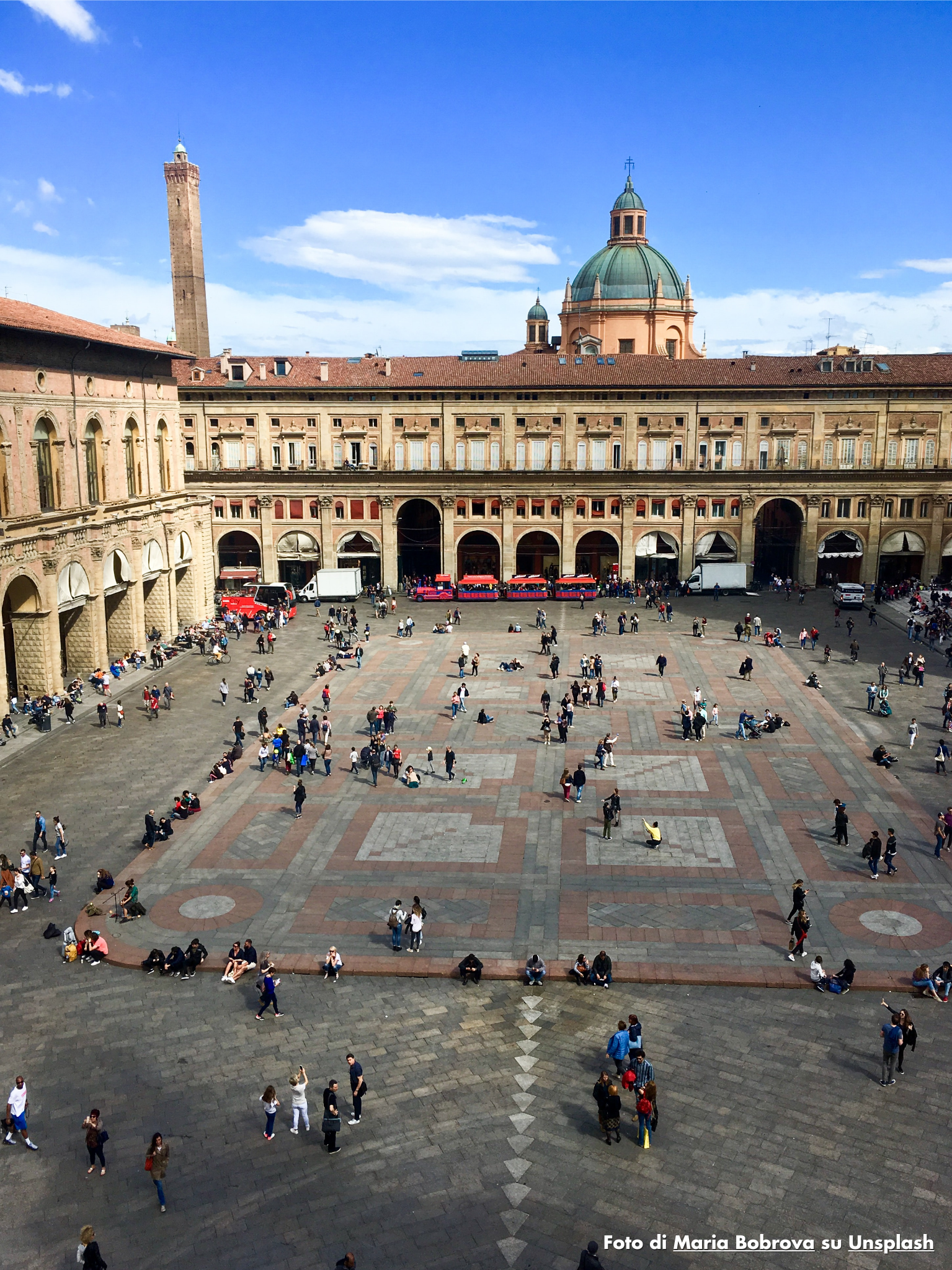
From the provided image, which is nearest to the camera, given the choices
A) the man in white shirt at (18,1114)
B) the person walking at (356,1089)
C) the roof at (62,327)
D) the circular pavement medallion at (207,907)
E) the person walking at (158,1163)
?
the person walking at (158,1163)

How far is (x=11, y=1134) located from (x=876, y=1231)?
1510 centimetres

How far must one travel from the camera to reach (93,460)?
53.8 meters

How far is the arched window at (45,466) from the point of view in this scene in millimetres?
47688

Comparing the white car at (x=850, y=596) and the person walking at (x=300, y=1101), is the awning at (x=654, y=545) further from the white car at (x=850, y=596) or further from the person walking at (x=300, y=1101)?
the person walking at (x=300, y=1101)

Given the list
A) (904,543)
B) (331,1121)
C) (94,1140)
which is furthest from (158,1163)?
(904,543)

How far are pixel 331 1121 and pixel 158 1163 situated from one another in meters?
2.95

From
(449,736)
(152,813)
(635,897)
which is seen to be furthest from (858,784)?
(152,813)

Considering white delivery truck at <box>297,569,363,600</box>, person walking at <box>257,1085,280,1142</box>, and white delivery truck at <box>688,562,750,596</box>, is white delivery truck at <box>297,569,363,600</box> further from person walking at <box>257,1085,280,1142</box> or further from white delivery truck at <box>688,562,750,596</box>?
person walking at <box>257,1085,280,1142</box>

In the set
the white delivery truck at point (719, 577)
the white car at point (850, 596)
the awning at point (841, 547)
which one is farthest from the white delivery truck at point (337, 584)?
the awning at point (841, 547)

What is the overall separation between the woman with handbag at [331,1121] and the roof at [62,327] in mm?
35441

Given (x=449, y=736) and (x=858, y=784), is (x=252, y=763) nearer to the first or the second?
(x=449, y=736)

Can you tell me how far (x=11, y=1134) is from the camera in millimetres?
18828

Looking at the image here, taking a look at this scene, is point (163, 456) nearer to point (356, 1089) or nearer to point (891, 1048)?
point (356, 1089)

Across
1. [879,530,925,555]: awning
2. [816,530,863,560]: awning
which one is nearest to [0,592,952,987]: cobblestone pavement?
[816,530,863,560]: awning
